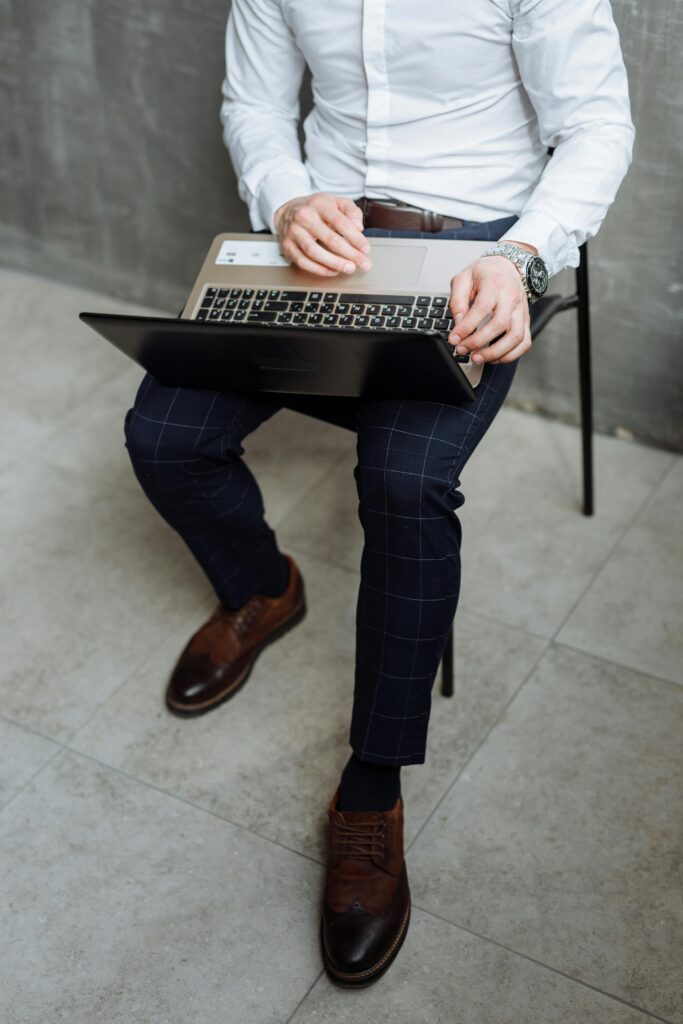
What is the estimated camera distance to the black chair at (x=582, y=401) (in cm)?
156

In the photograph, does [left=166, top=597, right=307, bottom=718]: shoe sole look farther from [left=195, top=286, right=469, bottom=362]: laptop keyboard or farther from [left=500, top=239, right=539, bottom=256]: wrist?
[left=500, top=239, right=539, bottom=256]: wrist

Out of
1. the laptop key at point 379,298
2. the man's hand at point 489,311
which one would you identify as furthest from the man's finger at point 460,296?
the laptop key at point 379,298

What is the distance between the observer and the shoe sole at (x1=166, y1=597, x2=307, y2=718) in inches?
68.7

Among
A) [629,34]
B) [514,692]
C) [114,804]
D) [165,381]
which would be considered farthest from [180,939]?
[629,34]

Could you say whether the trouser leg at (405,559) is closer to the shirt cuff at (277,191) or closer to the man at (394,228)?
the man at (394,228)

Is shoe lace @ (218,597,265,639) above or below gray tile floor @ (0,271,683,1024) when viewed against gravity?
above

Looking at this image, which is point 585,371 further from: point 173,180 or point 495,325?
point 173,180

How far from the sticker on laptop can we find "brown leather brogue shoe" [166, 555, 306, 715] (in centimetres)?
A: 52

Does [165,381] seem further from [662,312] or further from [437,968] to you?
[662,312]

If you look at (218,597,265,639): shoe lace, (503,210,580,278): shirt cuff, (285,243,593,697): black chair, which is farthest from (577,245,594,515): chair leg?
(218,597,265,639): shoe lace

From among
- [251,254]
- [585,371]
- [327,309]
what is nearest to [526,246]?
[327,309]

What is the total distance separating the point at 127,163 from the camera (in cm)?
249

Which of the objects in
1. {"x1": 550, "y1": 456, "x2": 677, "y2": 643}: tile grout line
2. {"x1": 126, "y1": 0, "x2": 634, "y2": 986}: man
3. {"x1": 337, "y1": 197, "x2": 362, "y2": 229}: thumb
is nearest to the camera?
{"x1": 126, "y1": 0, "x2": 634, "y2": 986}: man

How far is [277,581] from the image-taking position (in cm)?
183
